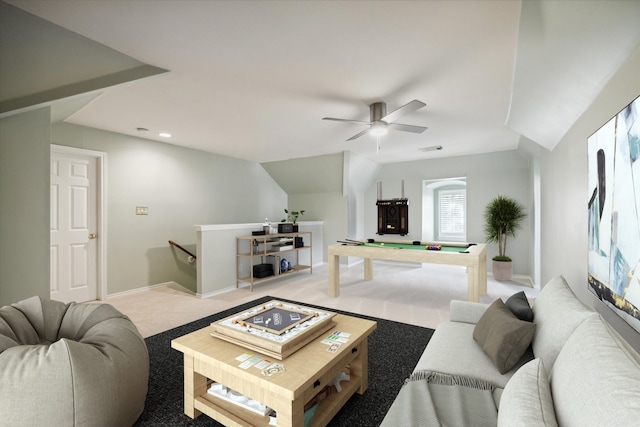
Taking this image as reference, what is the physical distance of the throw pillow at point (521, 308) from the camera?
65.9 inches

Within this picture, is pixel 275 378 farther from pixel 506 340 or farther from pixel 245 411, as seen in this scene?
pixel 506 340

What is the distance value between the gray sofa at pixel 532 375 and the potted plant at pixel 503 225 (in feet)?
13.0

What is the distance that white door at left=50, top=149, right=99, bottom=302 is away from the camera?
3834 millimetres

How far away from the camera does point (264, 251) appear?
5094 mm

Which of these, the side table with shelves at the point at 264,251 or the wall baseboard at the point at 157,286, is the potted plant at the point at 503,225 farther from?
the wall baseboard at the point at 157,286

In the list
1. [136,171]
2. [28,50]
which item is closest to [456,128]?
[28,50]

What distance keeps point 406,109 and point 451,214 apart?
6.16m

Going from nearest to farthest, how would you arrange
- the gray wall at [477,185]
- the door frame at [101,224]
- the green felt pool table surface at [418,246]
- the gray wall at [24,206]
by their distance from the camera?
the gray wall at [24,206] → the green felt pool table surface at [418,246] → the door frame at [101,224] → the gray wall at [477,185]

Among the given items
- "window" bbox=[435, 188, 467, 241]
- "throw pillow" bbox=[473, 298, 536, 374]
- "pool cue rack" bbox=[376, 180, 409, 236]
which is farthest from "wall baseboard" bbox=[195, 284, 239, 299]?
"window" bbox=[435, 188, 467, 241]

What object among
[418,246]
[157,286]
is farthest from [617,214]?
[157,286]

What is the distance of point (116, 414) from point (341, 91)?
294 cm

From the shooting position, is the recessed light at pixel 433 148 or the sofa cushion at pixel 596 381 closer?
the sofa cushion at pixel 596 381

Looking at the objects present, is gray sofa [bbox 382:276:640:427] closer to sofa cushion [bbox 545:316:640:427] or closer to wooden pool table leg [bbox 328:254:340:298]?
sofa cushion [bbox 545:316:640:427]

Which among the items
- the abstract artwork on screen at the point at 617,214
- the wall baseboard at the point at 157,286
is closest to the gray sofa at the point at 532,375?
the abstract artwork on screen at the point at 617,214
